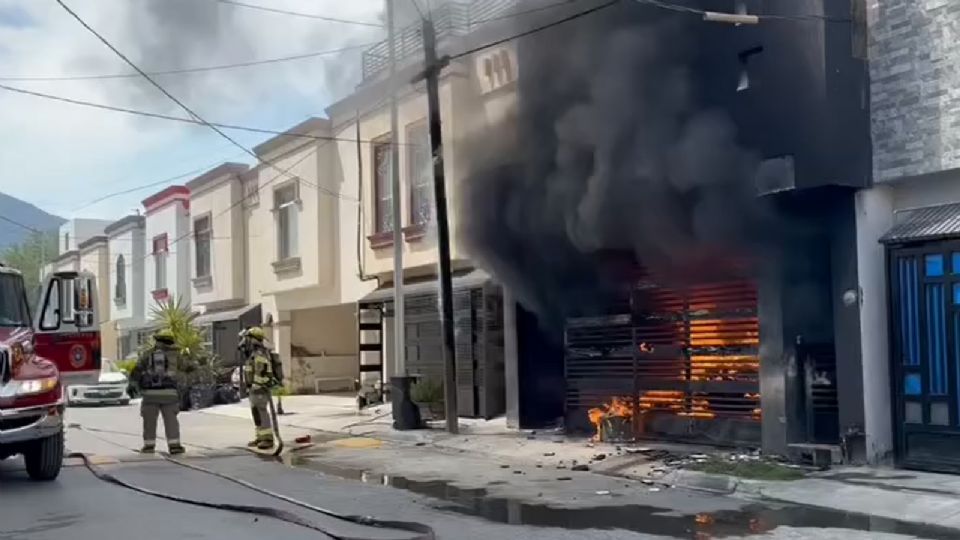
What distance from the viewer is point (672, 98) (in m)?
11.4

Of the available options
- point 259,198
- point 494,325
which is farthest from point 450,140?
point 259,198

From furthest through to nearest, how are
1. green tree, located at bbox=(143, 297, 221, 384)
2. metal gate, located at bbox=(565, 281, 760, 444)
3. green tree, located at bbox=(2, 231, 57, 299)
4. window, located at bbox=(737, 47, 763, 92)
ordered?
green tree, located at bbox=(2, 231, 57, 299), green tree, located at bbox=(143, 297, 221, 384), metal gate, located at bbox=(565, 281, 760, 444), window, located at bbox=(737, 47, 763, 92)

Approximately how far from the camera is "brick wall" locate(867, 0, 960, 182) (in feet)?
32.1

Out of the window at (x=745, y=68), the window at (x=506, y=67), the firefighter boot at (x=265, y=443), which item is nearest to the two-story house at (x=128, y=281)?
the window at (x=506, y=67)

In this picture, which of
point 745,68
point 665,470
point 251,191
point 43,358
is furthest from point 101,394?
point 745,68

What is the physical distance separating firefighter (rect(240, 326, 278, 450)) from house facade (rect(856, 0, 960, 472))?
24.7 ft

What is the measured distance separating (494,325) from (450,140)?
3.20 metres

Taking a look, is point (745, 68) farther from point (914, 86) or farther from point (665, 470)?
point (665, 470)

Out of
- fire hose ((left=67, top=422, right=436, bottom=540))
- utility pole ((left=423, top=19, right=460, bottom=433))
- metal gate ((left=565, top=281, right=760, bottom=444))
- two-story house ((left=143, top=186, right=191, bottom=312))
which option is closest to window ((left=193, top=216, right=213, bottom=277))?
two-story house ((left=143, top=186, right=191, bottom=312))

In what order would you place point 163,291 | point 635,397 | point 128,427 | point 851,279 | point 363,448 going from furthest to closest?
1. point 163,291
2. point 128,427
3. point 363,448
4. point 635,397
5. point 851,279

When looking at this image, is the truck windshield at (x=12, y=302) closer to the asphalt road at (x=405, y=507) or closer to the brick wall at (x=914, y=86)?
the asphalt road at (x=405, y=507)

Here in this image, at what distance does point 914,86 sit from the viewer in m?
10.2

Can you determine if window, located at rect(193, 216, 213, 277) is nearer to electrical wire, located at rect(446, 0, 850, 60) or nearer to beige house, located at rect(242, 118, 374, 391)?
beige house, located at rect(242, 118, 374, 391)

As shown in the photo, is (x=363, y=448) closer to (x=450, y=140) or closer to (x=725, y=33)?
(x=450, y=140)
